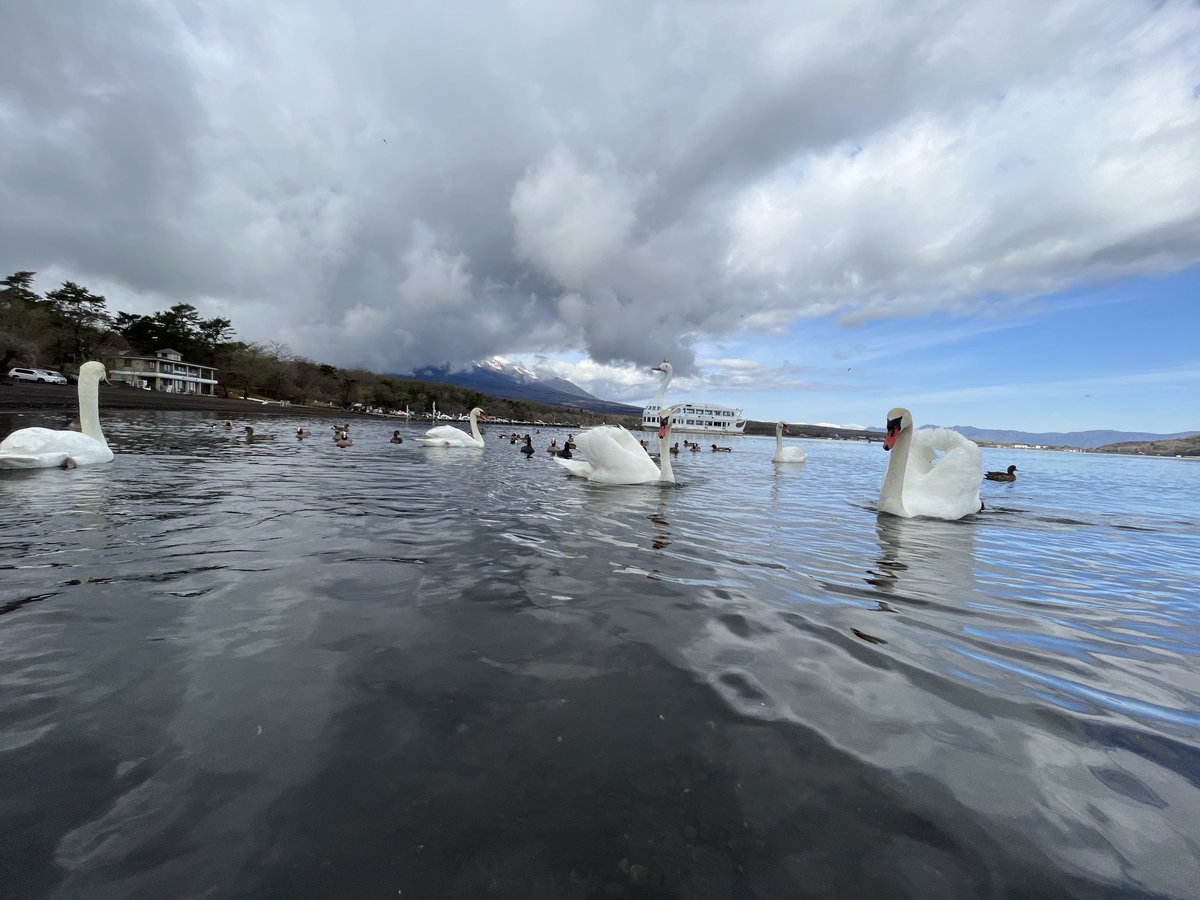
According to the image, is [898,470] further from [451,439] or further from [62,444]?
[451,439]

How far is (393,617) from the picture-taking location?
3553mm

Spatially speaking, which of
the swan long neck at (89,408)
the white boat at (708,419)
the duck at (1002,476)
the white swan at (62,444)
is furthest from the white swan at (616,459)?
the white boat at (708,419)

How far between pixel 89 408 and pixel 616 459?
11.6 metres

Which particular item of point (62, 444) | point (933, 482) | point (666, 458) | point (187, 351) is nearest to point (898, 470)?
point (933, 482)

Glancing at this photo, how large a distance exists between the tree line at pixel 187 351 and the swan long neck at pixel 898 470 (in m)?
66.7

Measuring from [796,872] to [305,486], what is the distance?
9.45 metres

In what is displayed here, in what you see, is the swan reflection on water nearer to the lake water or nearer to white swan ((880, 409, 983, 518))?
the lake water

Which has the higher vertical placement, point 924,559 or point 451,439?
point 451,439

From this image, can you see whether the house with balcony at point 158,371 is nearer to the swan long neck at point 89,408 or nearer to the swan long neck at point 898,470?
the swan long neck at point 89,408

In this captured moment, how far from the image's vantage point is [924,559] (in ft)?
19.8

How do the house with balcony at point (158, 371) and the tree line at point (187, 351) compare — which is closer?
the tree line at point (187, 351)

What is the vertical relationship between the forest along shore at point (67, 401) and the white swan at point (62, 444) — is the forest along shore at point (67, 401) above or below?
above

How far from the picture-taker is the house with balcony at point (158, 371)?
67.8 metres

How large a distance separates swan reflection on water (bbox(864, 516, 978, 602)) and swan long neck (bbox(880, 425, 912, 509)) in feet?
1.16
